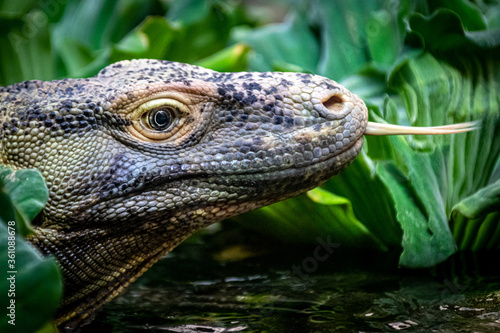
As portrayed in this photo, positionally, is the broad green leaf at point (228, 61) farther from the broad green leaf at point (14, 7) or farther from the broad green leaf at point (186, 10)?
the broad green leaf at point (14, 7)

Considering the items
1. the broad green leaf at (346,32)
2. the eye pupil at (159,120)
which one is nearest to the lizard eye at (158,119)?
the eye pupil at (159,120)

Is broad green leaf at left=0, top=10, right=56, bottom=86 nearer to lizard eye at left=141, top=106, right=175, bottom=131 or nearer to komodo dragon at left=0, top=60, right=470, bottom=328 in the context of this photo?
komodo dragon at left=0, top=60, right=470, bottom=328

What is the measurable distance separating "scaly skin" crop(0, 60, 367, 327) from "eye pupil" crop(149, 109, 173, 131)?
29 mm

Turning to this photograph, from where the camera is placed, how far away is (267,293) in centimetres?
326

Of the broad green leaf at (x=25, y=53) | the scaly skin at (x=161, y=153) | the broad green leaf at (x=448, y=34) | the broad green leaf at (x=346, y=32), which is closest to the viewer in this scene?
the scaly skin at (x=161, y=153)

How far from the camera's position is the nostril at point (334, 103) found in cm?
270

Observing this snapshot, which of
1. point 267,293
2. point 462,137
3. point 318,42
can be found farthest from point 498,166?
point 318,42

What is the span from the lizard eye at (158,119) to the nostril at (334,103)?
616 mm

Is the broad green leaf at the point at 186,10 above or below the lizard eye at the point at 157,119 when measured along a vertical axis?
above

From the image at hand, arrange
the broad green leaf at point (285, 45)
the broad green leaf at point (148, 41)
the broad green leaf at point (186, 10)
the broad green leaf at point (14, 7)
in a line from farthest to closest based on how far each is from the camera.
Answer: the broad green leaf at point (186, 10)
the broad green leaf at point (14, 7)
the broad green leaf at point (285, 45)
the broad green leaf at point (148, 41)

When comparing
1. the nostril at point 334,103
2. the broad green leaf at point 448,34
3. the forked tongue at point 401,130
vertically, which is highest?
the broad green leaf at point 448,34

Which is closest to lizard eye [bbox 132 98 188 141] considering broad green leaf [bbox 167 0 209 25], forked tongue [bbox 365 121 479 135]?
forked tongue [bbox 365 121 479 135]

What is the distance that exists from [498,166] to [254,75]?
1.65 m

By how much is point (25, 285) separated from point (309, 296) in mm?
1642
